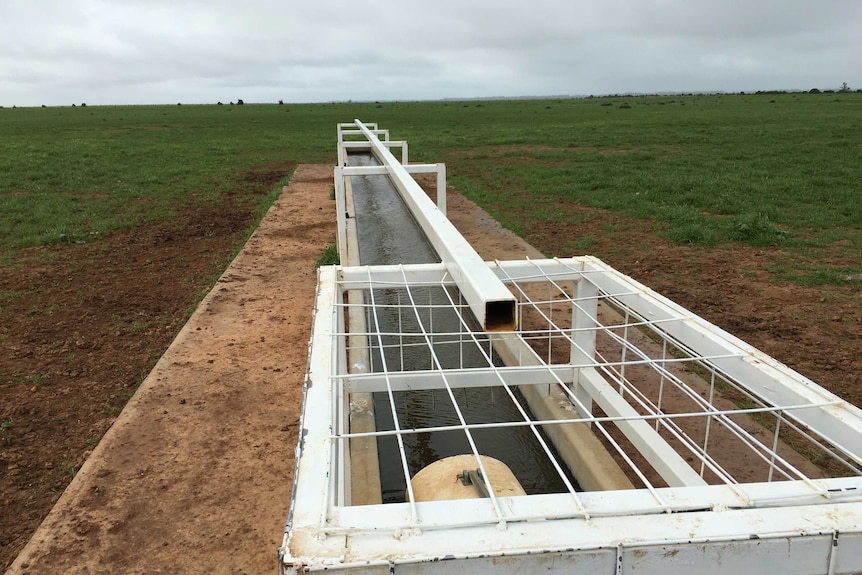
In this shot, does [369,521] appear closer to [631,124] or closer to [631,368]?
[631,368]

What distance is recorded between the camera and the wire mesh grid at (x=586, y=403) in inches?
78.0

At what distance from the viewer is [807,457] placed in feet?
12.2

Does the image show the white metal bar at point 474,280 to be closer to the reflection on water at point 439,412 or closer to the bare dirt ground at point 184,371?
the reflection on water at point 439,412

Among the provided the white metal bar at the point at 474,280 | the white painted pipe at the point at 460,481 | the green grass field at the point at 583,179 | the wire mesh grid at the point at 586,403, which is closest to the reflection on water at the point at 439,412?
the wire mesh grid at the point at 586,403

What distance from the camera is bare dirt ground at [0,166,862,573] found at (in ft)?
9.71

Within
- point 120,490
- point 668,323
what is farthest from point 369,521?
point 120,490

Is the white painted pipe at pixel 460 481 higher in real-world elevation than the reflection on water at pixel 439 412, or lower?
higher

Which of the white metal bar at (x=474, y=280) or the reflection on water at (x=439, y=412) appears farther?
the reflection on water at (x=439, y=412)

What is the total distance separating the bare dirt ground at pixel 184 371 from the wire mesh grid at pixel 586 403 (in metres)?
0.69

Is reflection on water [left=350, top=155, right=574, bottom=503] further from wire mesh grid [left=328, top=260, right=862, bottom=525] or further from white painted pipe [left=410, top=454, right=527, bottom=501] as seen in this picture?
white painted pipe [left=410, top=454, right=527, bottom=501]

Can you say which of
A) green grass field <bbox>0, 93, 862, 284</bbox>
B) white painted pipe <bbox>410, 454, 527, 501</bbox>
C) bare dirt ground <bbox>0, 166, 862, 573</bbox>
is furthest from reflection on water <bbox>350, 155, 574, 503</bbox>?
green grass field <bbox>0, 93, 862, 284</bbox>

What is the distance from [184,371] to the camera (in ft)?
14.8

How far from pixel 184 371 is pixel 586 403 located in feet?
9.08

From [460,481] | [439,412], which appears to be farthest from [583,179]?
[460,481]
